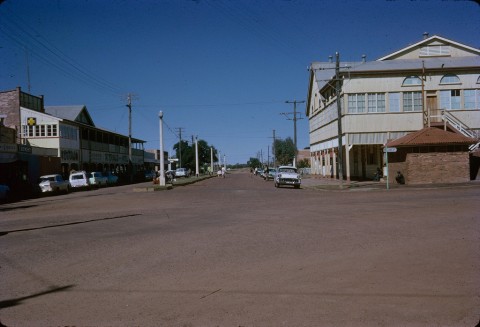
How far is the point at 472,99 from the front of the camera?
38094mm

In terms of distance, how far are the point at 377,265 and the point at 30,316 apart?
535 centimetres

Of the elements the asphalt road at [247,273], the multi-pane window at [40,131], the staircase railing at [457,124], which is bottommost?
the asphalt road at [247,273]

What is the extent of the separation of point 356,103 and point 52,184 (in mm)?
26770

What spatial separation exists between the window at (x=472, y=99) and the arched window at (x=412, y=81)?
4.23 metres

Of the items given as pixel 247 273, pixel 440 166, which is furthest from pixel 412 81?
pixel 247 273

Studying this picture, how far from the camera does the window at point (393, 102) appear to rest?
3819 centimetres

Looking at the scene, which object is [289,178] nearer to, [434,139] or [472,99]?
[434,139]

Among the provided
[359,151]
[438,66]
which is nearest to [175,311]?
[438,66]

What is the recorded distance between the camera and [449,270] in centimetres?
698

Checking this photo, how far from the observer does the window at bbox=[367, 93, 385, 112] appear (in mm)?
38188

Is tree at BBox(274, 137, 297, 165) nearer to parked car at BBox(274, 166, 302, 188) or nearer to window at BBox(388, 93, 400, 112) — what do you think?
window at BBox(388, 93, 400, 112)

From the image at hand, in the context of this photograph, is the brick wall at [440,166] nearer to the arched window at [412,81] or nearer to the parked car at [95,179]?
the arched window at [412,81]

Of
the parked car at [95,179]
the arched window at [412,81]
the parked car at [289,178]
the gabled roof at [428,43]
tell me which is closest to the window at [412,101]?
the arched window at [412,81]

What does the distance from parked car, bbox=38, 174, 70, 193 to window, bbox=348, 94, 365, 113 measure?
25.8m
